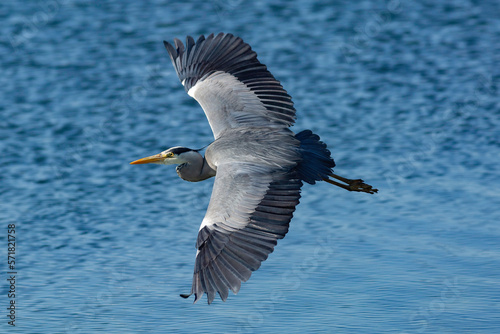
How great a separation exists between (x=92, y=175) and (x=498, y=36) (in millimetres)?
8871

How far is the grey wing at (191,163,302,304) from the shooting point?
26.4 feet

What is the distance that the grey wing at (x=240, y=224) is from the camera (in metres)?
8.05

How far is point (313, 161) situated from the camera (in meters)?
9.15

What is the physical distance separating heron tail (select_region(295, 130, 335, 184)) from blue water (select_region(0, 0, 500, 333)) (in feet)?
4.93

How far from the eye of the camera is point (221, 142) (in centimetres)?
951

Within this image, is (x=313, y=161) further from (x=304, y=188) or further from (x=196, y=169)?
(x=304, y=188)

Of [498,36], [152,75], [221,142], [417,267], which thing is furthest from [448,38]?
[221,142]

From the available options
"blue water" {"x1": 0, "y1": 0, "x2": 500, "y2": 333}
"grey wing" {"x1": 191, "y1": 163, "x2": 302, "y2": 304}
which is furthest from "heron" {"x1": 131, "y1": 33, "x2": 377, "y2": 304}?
"blue water" {"x1": 0, "y1": 0, "x2": 500, "y2": 333}

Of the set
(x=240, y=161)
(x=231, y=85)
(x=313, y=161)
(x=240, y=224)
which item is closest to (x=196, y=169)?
(x=231, y=85)

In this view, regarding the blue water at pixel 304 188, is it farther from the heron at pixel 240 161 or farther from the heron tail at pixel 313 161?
the heron tail at pixel 313 161

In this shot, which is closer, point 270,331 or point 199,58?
point 270,331

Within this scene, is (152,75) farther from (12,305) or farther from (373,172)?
(12,305)

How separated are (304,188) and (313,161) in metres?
4.07

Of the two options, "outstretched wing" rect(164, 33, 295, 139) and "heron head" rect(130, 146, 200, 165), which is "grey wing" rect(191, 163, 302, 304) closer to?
"outstretched wing" rect(164, 33, 295, 139)
